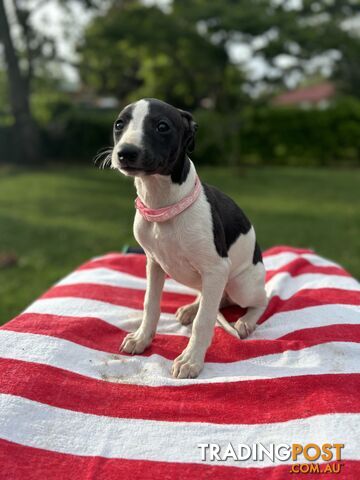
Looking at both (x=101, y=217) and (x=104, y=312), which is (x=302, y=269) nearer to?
(x=104, y=312)

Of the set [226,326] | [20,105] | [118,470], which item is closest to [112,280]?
[226,326]

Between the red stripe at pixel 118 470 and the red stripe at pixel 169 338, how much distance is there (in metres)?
0.75

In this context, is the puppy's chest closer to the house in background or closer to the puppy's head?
the puppy's head

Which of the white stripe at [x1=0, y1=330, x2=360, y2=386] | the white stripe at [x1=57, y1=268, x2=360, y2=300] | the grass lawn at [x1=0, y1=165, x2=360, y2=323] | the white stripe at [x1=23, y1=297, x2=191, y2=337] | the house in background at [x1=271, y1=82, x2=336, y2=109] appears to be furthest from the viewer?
the house in background at [x1=271, y1=82, x2=336, y2=109]

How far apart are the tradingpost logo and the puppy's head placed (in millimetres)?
1121

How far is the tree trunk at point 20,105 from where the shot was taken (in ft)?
55.4

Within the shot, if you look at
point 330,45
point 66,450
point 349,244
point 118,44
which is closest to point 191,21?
point 118,44

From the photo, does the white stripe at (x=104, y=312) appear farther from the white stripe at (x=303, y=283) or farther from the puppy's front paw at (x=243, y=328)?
the white stripe at (x=303, y=283)

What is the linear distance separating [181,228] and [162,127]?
486 mm

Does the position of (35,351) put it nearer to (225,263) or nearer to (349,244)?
(225,263)

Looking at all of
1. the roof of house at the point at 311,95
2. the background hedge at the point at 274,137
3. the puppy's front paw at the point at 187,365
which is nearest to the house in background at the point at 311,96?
the roof of house at the point at 311,95

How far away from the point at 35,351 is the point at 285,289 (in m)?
1.76

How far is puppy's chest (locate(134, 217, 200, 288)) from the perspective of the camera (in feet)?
7.16

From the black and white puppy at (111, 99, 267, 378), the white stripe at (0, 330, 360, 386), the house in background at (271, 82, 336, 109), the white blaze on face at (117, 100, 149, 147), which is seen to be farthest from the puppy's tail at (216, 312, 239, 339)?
the house in background at (271, 82, 336, 109)
